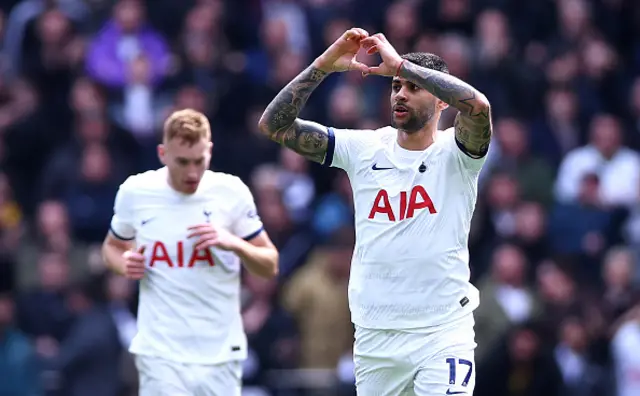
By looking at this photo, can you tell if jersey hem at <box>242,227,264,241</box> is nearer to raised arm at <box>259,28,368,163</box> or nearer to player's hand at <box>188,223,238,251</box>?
player's hand at <box>188,223,238,251</box>

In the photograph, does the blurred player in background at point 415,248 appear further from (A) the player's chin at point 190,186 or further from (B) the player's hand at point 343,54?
(A) the player's chin at point 190,186

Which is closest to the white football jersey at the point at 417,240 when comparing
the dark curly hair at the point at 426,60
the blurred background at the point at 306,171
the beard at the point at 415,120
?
the beard at the point at 415,120

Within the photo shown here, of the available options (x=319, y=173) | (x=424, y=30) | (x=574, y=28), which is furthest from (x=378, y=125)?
(x=574, y=28)

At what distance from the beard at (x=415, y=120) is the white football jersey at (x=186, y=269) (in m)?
1.79

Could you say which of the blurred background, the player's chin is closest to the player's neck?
the player's chin

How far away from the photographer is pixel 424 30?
19.0 m

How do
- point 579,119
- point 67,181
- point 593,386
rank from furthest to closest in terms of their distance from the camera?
point 579,119 → point 67,181 → point 593,386

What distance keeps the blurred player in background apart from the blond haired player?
1311 millimetres

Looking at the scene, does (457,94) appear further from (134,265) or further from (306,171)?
(306,171)

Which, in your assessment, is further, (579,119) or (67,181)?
(579,119)

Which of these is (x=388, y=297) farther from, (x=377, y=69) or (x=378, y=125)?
(x=378, y=125)

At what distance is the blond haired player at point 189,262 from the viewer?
10516mm

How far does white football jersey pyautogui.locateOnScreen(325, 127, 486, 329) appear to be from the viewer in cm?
938

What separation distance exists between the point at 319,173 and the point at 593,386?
13.8 feet
